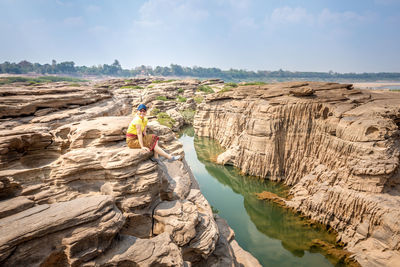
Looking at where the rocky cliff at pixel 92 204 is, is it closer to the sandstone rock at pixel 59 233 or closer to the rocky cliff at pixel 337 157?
the sandstone rock at pixel 59 233

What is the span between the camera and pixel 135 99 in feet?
158

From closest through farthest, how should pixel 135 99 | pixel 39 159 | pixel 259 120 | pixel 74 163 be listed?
1. pixel 74 163
2. pixel 39 159
3. pixel 259 120
4. pixel 135 99

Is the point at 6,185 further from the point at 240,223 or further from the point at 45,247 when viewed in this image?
the point at 240,223

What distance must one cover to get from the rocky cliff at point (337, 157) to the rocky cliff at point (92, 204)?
6.97 metres

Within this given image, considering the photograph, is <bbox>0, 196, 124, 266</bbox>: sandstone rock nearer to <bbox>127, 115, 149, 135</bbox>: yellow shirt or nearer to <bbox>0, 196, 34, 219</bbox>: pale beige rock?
<bbox>0, 196, 34, 219</bbox>: pale beige rock

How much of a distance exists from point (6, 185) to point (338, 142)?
1788cm

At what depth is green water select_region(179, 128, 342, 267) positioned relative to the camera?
38.5ft

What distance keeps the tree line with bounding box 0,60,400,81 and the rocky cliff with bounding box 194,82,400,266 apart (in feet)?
423

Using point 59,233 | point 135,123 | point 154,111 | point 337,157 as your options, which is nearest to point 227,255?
point 59,233

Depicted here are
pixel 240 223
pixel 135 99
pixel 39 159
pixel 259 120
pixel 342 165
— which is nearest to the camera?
pixel 39 159

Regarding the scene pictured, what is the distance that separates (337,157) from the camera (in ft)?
46.4

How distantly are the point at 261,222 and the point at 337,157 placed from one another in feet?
23.6

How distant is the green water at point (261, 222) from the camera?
38.5 feet

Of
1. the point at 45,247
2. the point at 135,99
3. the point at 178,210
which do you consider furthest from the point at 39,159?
the point at 135,99
